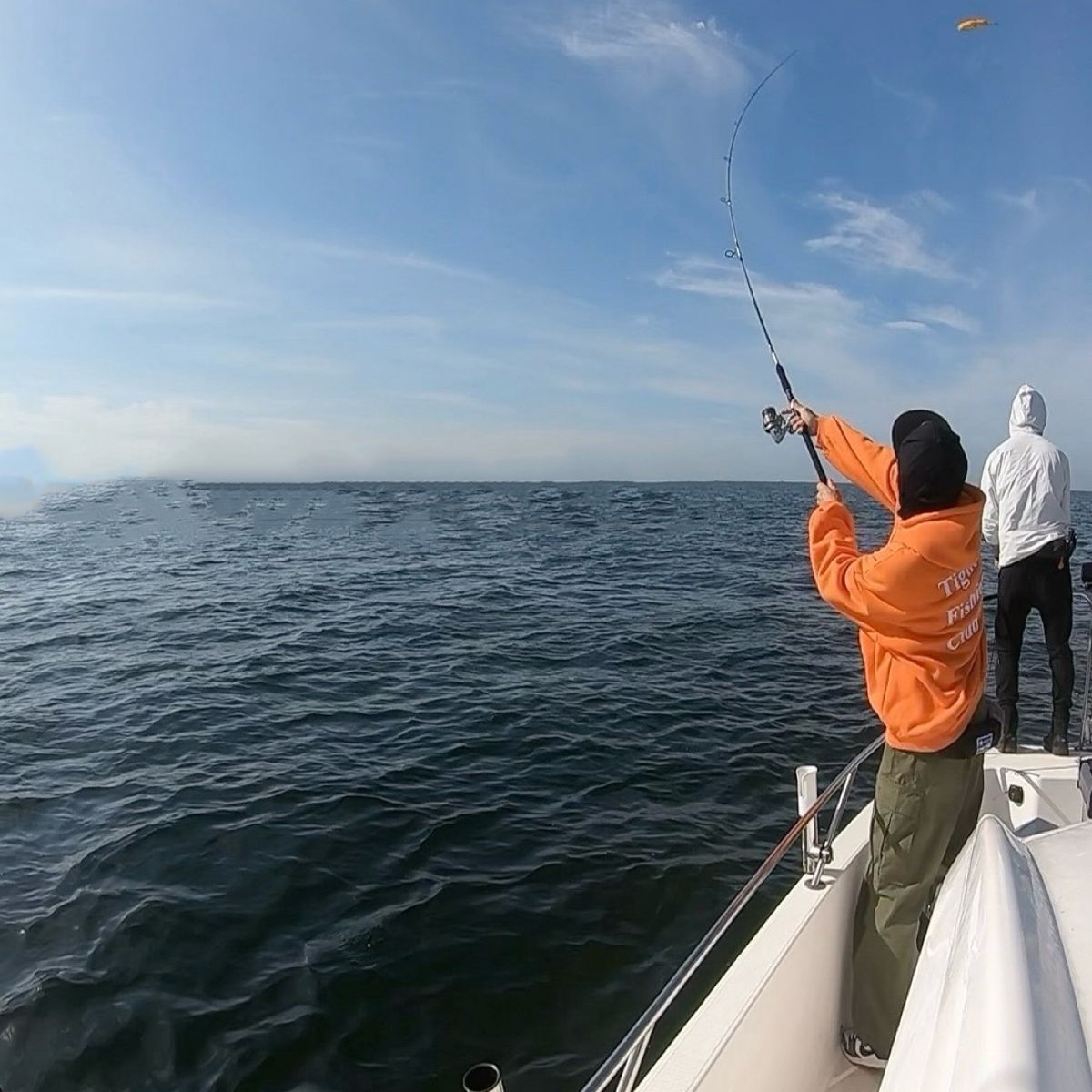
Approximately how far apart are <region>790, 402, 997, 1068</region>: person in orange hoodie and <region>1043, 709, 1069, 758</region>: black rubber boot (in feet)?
6.76

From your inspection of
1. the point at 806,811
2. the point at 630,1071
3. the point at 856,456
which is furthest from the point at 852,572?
the point at 630,1071

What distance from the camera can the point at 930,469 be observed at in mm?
2934

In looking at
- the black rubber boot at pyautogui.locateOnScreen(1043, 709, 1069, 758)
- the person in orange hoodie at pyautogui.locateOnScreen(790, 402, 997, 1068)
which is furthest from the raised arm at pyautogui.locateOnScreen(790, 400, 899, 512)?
the black rubber boot at pyautogui.locateOnScreen(1043, 709, 1069, 758)

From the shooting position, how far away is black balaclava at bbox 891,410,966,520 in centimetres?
293

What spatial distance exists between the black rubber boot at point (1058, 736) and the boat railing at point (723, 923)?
5.78 feet

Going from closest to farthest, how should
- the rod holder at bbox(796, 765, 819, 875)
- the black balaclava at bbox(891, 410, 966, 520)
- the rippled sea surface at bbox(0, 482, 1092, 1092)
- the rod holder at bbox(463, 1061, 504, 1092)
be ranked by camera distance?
the rod holder at bbox(463, 1061, 504, 1092), the black balaclava at bbox(891, 410, 966, 520), the rod holder at bbox(796, 765, 819, 875), the rippled sea surface at bbox(0, 482, 1092, 1092)

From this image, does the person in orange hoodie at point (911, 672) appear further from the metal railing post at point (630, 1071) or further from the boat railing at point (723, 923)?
the metal railing post at point (630, 1071)

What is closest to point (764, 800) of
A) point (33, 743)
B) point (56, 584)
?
point (33, 743)

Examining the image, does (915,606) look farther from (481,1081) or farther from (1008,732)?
(1008,732)

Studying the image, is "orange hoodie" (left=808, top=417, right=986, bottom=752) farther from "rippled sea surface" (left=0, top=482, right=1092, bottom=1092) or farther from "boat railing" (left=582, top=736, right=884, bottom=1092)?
"rippled sea surface" (left=0, top=482, right=1092, bottom=1092)

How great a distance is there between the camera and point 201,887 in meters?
6.06

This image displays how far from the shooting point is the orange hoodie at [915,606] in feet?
9.63

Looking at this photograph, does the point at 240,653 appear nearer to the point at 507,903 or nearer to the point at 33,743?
the point at 33,743

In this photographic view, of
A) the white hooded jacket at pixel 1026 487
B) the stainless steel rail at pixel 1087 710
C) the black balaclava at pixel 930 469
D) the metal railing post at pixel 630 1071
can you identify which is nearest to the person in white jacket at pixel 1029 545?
the white hooded jacket at pixel 1026 487
